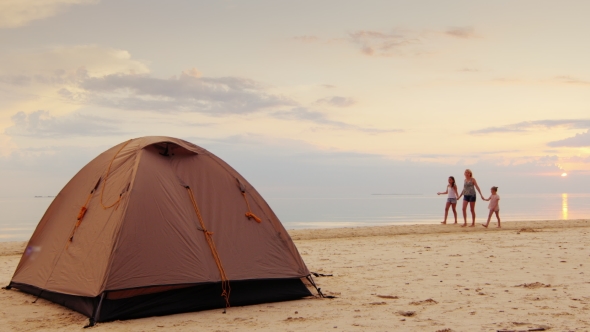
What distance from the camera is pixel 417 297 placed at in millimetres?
7805

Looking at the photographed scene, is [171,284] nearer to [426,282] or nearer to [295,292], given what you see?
[295,292]

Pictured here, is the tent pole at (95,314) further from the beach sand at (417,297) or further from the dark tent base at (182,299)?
the beach sand at (417,297)

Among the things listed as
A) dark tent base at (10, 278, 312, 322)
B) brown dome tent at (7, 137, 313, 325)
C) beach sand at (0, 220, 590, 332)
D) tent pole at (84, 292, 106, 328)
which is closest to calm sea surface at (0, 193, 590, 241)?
beach sand at (0, 220, 590, 332)

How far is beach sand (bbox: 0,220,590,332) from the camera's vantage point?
20.9ft

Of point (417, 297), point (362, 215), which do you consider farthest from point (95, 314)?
point (362, 215)

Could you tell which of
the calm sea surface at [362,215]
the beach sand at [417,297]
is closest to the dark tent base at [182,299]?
the beach sand at [417,297]

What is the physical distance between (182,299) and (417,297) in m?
3.24

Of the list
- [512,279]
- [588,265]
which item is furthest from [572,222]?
[512,279]

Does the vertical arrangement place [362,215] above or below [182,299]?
above

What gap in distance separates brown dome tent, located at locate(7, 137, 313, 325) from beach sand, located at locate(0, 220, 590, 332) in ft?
0.82

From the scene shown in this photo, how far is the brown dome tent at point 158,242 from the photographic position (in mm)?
6898

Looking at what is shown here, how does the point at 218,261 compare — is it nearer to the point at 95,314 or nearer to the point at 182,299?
the point at 182,299

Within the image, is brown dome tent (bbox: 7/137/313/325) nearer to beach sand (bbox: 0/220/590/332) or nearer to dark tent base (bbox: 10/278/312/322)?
dark tent base (bbox: 10/278/312/322)

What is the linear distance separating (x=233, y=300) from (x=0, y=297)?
12.3 ft
